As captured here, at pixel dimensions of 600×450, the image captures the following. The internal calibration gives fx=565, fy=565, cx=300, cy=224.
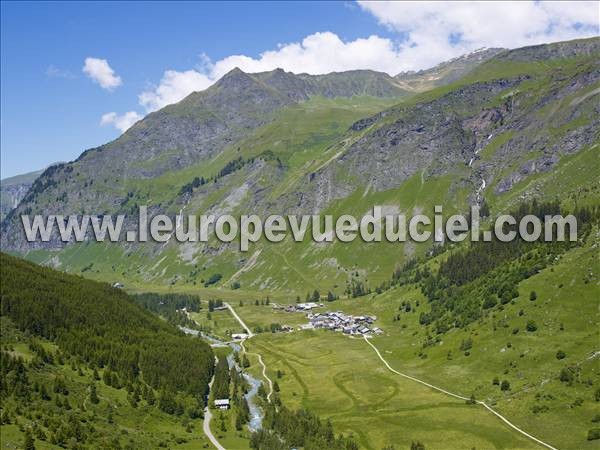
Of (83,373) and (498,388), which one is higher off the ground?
(83,373)

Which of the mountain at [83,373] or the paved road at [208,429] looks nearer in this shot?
the mountain at [83,373]

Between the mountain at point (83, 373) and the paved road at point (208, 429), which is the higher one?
the mountain at point (83, 373)

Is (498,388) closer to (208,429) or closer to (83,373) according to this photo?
(208,429)

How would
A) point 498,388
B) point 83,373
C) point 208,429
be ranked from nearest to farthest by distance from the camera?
point 83,373 < point 208,429 < point 498,388

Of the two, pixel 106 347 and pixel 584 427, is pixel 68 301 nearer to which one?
pixel 106 347

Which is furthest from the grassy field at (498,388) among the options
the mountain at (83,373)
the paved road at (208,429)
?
the mountain at (83,373)

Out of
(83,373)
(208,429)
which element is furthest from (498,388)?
(83,373)

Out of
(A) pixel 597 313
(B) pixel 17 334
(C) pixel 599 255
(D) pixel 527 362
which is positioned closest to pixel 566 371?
(D) pixel 527 362

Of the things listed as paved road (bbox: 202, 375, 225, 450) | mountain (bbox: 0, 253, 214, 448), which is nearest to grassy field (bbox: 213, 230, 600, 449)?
paved road (bbox: 202, 375, 225, 450)

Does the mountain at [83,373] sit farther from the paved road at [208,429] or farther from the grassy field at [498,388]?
the grassy field at [498,388]

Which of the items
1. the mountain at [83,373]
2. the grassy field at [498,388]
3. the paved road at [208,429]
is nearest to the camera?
the mountain at [83,373]

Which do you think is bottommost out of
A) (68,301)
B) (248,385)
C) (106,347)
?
(248,385)
